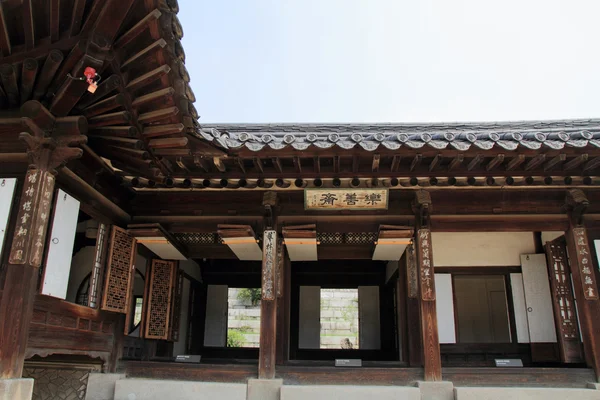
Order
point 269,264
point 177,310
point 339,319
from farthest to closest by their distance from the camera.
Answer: point 339,319
point 177,310
point 269,264

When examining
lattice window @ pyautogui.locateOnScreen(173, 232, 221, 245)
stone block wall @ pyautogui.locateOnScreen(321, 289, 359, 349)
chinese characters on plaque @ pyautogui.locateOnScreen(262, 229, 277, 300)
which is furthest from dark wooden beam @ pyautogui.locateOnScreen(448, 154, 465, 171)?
stone block wall @ pyautogui.locateOnScreen(321, 289, 359, 349)

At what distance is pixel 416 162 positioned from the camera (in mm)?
6691

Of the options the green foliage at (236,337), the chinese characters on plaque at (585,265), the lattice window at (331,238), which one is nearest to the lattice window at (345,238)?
the lattice window at (331,238)

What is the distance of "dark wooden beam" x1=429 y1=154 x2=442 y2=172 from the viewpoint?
21.3ft

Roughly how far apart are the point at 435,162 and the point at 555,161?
1.64 m

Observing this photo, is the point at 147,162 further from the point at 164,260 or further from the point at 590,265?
the point at 590,265

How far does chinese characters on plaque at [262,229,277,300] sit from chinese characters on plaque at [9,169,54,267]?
10.1 ft

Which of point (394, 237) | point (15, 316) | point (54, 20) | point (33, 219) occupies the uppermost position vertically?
point (54, 20)

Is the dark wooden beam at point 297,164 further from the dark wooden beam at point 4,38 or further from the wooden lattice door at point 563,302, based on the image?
A: the wooden lattice door at point 563,302

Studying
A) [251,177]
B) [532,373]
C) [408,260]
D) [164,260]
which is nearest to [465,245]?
[408,260]

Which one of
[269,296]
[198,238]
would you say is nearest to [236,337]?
[198,238]

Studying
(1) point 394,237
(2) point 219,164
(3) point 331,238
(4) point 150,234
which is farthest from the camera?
(3) point 331,238

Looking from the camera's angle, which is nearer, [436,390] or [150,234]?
[436,390]

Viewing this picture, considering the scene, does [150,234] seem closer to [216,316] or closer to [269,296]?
[269,296]
